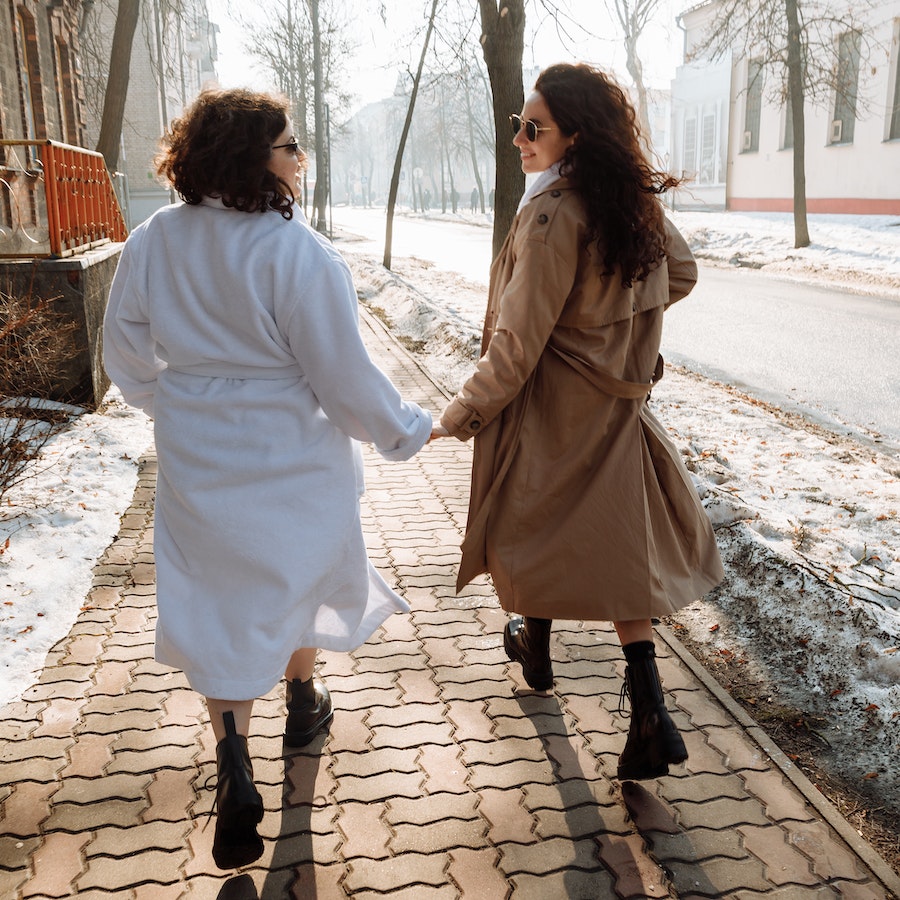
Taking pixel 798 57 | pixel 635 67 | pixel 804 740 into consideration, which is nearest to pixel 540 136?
pixel 804 740

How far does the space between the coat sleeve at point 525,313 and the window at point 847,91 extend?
27481 mm

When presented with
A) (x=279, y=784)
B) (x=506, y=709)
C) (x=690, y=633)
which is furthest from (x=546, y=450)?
(x=690, y=633)

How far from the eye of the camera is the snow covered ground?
11.4ft

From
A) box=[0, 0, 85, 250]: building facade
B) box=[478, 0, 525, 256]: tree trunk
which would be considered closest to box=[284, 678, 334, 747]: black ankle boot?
box=[478, 0, 525, 256]: tree trunk

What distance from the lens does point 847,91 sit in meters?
27.2

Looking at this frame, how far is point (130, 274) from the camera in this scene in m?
2.55

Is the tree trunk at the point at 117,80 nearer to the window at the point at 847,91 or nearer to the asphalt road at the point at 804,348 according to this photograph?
the asphalt road at the point at 804,348

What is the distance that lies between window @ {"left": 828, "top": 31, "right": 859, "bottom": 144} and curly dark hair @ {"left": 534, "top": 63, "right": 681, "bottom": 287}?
27297 millimetres

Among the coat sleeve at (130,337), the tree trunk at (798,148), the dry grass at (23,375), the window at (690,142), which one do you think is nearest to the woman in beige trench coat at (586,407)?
the coat sleeve at (130,337)

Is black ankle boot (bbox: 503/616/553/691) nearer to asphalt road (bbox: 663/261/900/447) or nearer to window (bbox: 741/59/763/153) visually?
asphalt road (bbox: 663/261/900/447)

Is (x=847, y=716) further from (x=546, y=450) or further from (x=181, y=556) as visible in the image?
(x=181, y=556)

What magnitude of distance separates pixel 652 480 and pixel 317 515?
0.98 metres

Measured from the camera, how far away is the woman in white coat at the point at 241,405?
2410 millimetres

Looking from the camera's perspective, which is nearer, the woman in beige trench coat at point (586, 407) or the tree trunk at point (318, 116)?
the woman in beige trench coat at point (586, 407)
